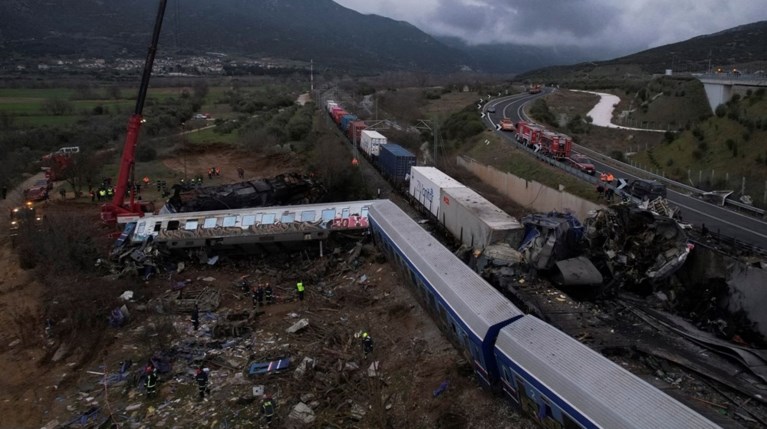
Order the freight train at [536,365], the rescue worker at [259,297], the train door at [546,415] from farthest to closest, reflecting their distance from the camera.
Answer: the rescue worker at [259,297] → the train door at [546,415] → the freight train at [536,365]

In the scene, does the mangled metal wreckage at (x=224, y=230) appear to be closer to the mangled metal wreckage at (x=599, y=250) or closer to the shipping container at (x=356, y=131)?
the mangled metal wreckage at (x=599, y=250)

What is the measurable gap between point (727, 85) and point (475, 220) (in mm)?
33883

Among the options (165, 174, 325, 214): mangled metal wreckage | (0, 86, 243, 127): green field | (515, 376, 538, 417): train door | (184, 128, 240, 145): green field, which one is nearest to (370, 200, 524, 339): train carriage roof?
(515, 376, 538, 417): train door

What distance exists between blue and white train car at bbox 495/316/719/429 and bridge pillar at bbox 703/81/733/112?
4076 cm

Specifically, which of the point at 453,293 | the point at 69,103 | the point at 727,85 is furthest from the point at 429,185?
the point at 69,103

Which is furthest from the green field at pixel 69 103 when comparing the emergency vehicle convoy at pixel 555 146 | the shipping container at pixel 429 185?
the emergency vehicle convoy at pixel 555 146

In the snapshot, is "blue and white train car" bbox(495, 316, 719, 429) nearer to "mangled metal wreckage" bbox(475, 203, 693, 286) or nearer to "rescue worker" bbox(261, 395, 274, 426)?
"mangled metal wreckage" bbox(475, 203, 693, 286)

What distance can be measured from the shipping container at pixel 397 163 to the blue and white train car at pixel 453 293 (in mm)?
12832

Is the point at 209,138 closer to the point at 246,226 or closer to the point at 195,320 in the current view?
the point at 246,226

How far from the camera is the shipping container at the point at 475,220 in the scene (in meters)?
18.5

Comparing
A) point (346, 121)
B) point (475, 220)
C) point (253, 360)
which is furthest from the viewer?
point (346, 121)

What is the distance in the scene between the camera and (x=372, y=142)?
39.0 m

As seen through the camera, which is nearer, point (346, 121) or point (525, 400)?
point (525, 400)

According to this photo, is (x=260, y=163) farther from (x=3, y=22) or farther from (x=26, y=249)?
(x=3, y=22)
